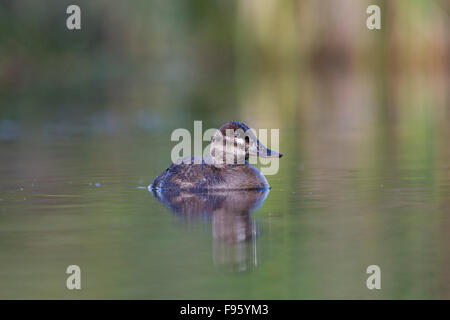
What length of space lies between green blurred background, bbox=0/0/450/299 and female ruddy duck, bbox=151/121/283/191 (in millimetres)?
309

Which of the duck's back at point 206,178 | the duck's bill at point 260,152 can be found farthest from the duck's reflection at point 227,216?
the duck's bill at point 260,152

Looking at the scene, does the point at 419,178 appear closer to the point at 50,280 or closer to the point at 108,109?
the point at 50,280

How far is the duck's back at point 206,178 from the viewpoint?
7.99m

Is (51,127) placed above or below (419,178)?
above

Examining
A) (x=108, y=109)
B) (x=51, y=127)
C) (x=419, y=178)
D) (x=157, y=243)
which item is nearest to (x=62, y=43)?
(x=108, y=109)

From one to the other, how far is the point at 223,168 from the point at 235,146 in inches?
7.8

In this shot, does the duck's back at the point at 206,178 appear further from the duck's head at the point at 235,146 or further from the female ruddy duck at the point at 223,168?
the duck's head at the point at 235,146

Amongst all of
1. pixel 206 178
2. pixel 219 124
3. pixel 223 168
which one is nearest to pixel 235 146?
pixel 223 168

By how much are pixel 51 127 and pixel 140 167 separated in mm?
4791

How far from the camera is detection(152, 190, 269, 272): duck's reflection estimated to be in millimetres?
5469

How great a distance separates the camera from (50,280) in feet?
16.2

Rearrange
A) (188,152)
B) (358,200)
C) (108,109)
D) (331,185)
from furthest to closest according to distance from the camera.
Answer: (108,109), (188,152), (331,185), (358,200)

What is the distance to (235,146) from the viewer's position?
818cm

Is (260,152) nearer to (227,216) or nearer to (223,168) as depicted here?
(223,168)
